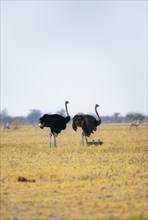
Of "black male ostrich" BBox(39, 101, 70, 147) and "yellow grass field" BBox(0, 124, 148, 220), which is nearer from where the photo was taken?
"yellow grass field" BBox(0, 124, 148, 220)

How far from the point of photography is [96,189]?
1305cm

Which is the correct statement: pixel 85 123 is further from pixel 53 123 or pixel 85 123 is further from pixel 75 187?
pixel 75 187

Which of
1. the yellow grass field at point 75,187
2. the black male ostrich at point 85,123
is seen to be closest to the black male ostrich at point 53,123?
the black male ostrich at point 85,123

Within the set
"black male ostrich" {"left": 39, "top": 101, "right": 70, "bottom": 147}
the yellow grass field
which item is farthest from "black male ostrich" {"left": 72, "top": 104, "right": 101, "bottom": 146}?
the yellow grass field

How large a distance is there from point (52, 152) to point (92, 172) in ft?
24.4

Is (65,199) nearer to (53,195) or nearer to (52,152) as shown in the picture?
(53,195)

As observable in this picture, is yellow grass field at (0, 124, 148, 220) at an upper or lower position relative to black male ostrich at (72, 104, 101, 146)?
lower

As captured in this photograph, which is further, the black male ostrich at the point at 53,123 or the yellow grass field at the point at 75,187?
the black male ostrich at the point at 53,123

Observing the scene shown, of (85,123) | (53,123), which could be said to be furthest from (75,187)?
(53,123)

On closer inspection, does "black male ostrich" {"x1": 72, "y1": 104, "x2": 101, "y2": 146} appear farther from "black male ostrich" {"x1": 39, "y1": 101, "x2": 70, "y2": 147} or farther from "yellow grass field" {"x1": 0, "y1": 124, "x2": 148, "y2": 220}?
"yellow grass field" {"x1": 0, "y1": 124, "x2": 148, "y2": 220}

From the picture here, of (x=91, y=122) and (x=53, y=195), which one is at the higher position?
(x=91, y=122)

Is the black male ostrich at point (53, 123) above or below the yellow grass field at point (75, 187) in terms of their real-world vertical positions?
above

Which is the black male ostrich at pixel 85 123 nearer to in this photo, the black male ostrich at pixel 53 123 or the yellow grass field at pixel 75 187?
the black male ostrich at pixel 53 123

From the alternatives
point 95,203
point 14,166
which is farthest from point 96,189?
point 14,166
